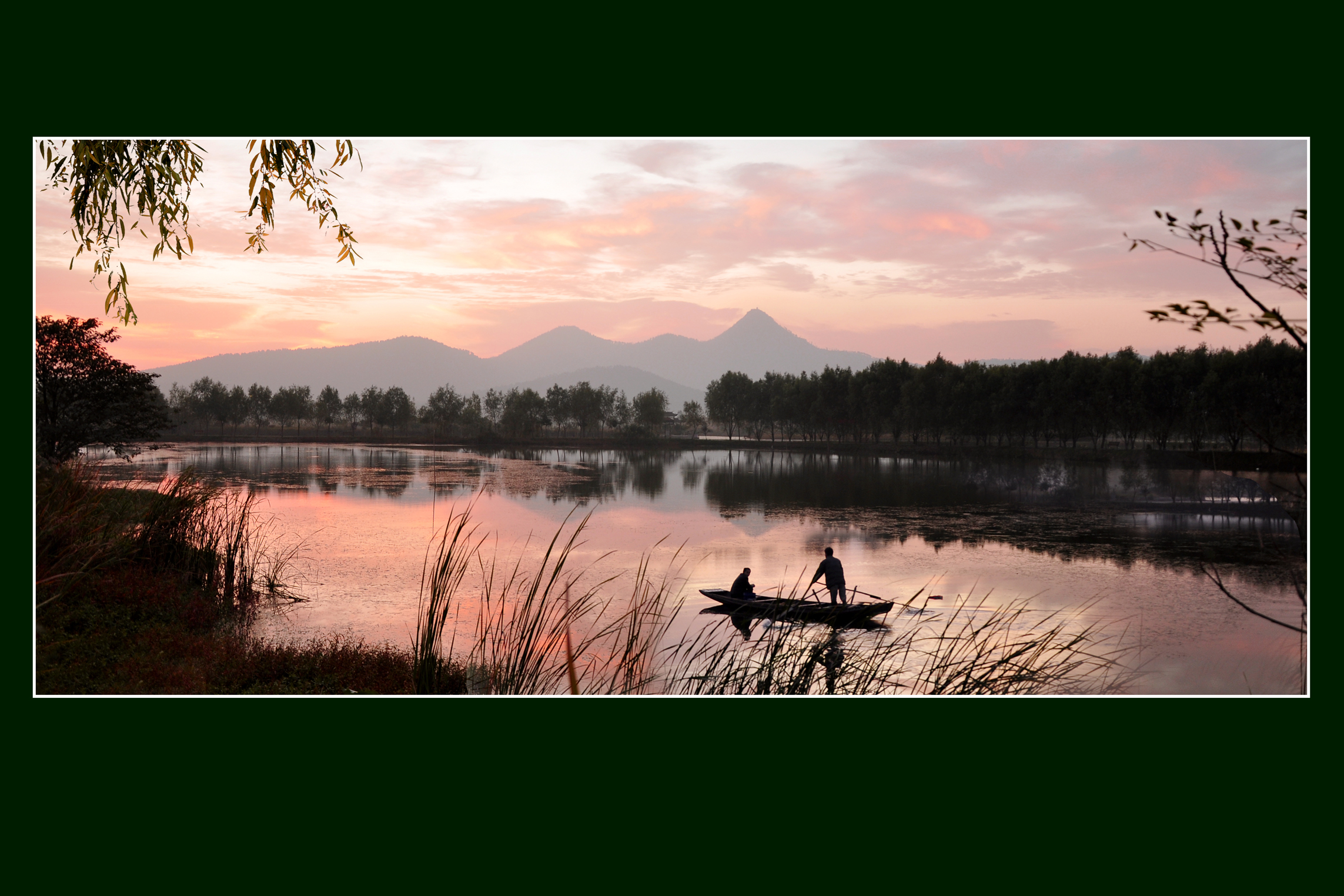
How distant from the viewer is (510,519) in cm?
1977

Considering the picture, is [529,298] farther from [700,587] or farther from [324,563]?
[324,563]

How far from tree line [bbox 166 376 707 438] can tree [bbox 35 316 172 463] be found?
150 ft

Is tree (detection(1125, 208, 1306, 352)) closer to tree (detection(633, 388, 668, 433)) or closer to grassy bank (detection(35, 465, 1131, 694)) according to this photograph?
grassy bank (detection(35, 465, 1131, 694))

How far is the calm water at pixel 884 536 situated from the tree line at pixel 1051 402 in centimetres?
208

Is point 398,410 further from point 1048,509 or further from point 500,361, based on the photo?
point 500,361

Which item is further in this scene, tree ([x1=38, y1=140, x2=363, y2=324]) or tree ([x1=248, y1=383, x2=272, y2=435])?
tree ([x1=248, y1=383, x2=272, y2=435])

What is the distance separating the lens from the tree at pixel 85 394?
1120 centimetres

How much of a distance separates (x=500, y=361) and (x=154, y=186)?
196 m

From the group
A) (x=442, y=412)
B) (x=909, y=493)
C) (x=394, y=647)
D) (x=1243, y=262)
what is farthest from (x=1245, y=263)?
(x=442, y=412)

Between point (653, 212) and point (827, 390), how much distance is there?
153 ft

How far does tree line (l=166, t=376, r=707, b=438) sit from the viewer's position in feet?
192

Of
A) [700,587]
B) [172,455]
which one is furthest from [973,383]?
[172,455]

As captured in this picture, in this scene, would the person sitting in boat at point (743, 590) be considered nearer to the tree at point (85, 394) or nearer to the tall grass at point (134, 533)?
the tall grass at point (134, 533)

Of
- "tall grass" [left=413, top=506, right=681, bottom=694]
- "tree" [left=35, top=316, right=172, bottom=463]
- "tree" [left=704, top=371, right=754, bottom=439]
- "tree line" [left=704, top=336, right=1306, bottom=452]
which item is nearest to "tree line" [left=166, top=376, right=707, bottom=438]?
"tree" [left=704, top=371, right=754, bottom=439]
